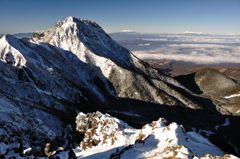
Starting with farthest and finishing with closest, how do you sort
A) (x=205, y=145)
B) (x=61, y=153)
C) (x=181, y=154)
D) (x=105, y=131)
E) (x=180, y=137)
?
1. (x=105, y=131)
2. (x=205, y=145)
3. (x=180, y=137)
4. (x=61, y=153)
5. (x=181, y=154)

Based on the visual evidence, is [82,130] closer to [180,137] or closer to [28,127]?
[28,127]

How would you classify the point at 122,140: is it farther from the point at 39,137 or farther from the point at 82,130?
the point at 39,137

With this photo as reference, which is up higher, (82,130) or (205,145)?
(205,145)

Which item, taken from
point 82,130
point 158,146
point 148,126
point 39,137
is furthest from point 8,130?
point 158,146

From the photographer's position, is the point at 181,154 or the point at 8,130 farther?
the point at 8,130

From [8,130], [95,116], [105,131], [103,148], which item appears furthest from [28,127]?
[103,148]

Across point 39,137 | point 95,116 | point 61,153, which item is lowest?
point 39,137

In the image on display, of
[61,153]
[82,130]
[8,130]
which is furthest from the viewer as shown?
[82,130]
